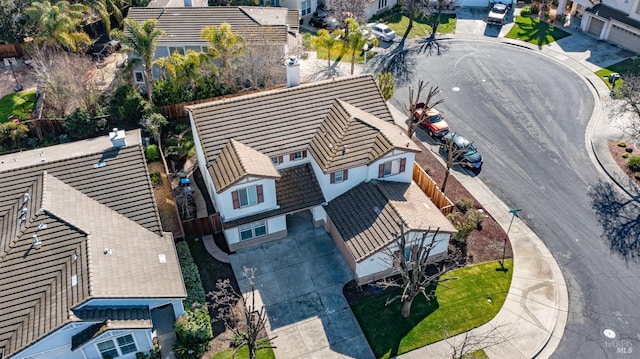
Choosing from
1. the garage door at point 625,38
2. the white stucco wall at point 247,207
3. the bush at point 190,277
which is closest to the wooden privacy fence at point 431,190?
the white stucco wall at point 247,207

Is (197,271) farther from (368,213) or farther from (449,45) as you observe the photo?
(449,45)

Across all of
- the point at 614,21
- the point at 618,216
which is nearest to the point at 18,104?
the point at 618,216

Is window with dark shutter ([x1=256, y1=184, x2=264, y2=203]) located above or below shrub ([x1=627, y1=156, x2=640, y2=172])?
above

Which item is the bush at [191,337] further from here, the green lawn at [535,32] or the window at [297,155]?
the green lawn at [535,32]

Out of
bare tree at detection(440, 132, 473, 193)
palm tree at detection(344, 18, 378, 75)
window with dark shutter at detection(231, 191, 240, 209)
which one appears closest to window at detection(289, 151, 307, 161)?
window with dark shutter at detection(231, 191, 240, 209)

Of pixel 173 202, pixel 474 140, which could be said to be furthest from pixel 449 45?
pixel 173 202

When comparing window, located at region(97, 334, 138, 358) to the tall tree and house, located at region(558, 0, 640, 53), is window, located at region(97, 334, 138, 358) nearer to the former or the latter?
the tall tree

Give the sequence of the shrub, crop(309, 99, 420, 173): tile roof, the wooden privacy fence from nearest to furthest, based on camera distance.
Result: 1. crop(309, 99, 420, 173): tile roof
2. the wooden privacy fence
3. the shrub
